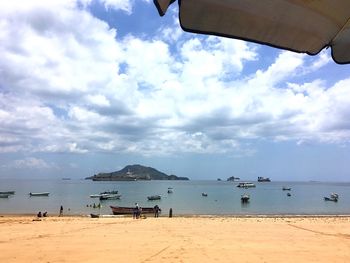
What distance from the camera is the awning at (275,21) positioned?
264 cm

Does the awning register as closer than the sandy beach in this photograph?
Yes

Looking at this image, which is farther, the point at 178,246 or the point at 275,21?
the point at 178,246

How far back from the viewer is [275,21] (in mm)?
2852

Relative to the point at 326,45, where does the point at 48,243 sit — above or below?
below

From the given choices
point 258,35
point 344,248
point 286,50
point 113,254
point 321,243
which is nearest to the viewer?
point 258,35

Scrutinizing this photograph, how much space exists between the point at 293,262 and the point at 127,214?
95.5 feet

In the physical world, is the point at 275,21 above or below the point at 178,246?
above

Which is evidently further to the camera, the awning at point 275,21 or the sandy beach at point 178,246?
the sandy beach at point 178,246

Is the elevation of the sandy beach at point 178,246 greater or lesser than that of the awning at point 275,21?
lesser

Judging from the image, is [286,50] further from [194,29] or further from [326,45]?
[194,29]

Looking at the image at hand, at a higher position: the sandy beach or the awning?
the awning

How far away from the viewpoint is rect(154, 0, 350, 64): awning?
2.64 m

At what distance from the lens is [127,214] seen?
1630 inches

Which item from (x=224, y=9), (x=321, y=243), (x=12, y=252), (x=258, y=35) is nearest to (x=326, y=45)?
(x=258, y=35)
